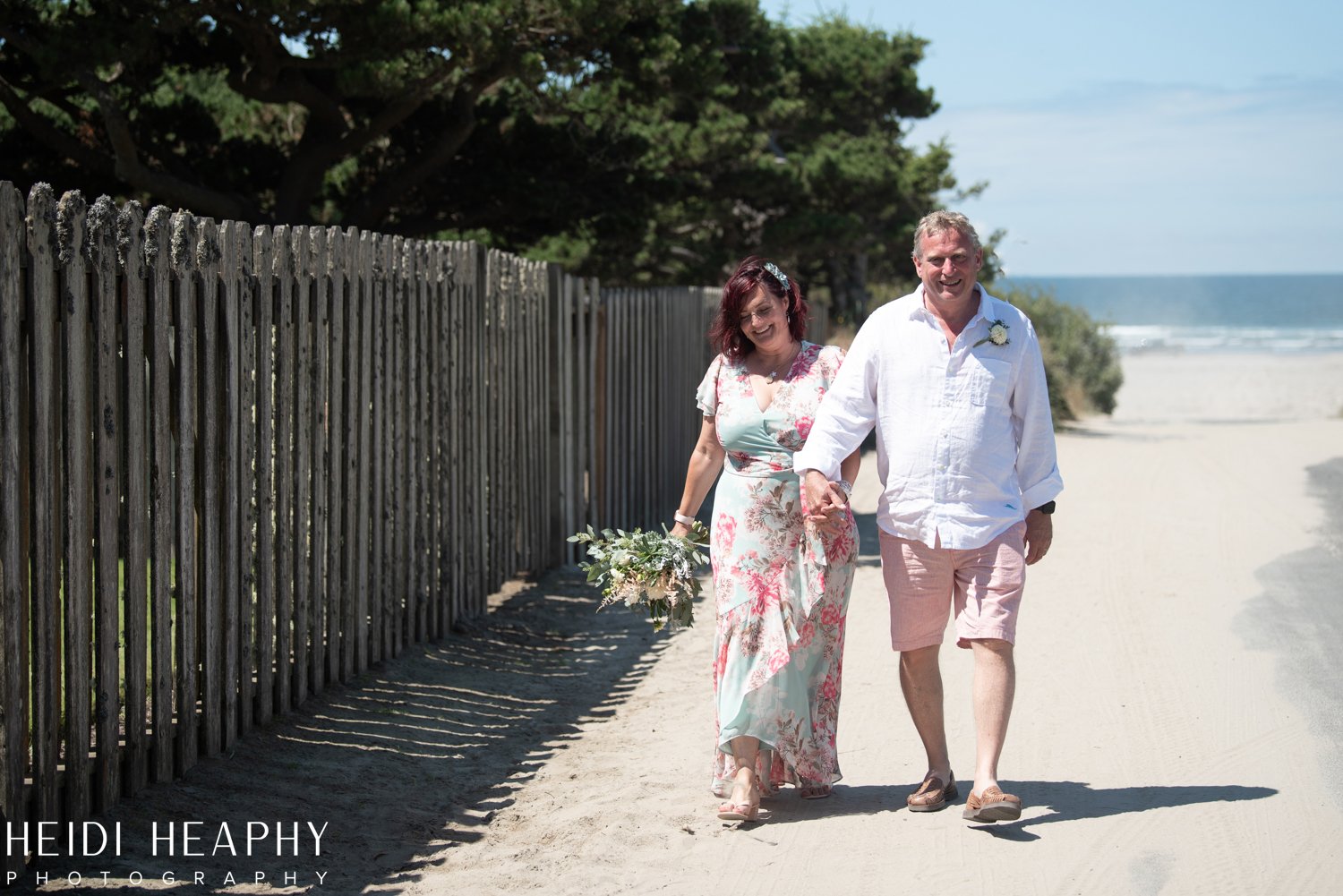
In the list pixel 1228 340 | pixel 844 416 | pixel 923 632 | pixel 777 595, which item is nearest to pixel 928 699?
pixel 923 632

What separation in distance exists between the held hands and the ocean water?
2904cm

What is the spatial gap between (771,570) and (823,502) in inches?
13.3

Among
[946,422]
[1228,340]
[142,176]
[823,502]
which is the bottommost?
[823,502]

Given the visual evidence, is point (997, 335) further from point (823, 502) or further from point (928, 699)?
Answer: point (928, 699)

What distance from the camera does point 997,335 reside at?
4.58 m

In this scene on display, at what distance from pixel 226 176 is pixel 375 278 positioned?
9392mm

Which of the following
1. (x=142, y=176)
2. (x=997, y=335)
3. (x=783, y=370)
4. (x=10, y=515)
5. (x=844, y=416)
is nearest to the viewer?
(x=10, y=515)

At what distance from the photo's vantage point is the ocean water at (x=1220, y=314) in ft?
269

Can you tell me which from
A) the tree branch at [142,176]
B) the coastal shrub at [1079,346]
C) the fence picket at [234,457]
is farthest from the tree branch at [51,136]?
the coastal shrub at [1079,346]

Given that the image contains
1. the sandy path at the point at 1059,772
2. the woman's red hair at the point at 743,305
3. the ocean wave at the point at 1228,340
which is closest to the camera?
the sandy path at the point at 1059,772

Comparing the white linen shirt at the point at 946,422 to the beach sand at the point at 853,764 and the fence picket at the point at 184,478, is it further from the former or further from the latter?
the fence picket at the point at 184,478

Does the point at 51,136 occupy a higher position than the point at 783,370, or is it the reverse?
the point at 51,136

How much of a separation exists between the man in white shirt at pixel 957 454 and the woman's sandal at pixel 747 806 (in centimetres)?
55

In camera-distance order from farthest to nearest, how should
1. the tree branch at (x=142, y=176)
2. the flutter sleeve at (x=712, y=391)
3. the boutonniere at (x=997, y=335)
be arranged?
1. the tree branch at (x=142, y=176)
2. the flutter sleeve at (x=712, y=391)
3. the boutonniere at (x=997, y=335)
